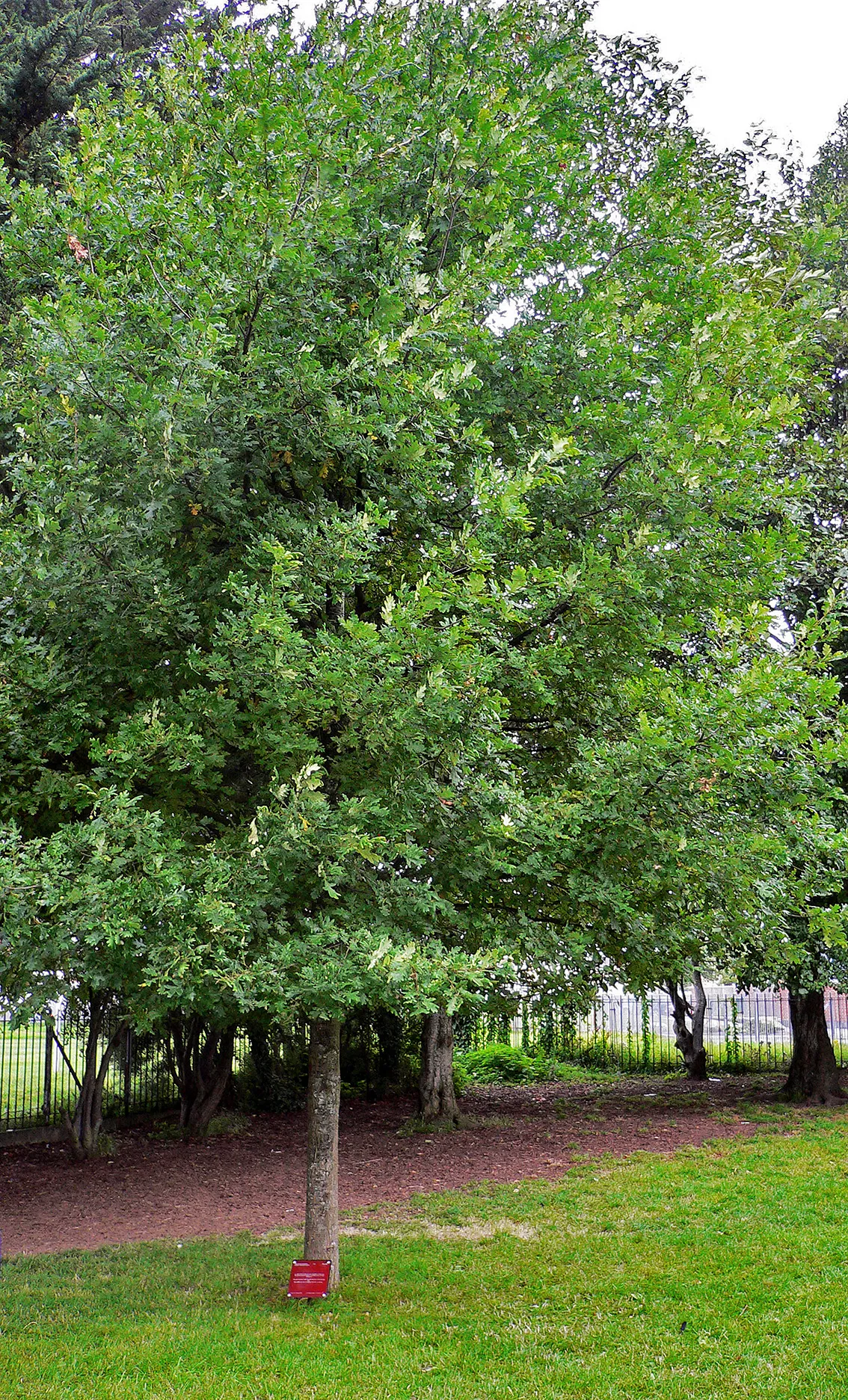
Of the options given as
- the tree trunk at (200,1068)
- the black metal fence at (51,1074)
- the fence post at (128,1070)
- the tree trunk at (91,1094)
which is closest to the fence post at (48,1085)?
the black metal fence at (51,1074)

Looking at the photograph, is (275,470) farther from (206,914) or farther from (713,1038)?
(713,1038)

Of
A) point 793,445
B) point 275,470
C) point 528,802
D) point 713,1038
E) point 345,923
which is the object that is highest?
point 793,445

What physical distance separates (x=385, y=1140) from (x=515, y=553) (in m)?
9.83

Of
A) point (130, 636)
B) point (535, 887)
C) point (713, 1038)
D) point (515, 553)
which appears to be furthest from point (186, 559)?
point (713, 1038)

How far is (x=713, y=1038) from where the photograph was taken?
2277 centimetres

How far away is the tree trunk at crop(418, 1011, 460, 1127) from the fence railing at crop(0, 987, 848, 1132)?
71 centimetres

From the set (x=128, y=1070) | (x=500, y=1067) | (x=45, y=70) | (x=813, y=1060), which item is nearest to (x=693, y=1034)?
(x=500, y=1067)

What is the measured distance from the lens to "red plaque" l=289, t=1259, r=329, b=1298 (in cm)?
619

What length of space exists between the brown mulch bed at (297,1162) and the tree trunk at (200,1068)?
47cm

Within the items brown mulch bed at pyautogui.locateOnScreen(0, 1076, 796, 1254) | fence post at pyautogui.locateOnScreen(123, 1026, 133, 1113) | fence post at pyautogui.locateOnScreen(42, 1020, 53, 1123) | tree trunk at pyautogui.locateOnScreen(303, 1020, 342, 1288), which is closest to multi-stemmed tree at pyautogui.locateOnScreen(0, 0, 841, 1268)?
tree trunk at pyautogui.locateOnScreen(303, 1020, 342, 1288)

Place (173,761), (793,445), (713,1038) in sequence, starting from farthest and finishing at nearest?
(713,1038) < (793,445) < (173,761)

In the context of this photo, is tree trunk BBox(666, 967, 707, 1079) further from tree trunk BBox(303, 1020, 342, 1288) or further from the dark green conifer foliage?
the dark green conifer foliage

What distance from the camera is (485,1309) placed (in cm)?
618

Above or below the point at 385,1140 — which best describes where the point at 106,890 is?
above
